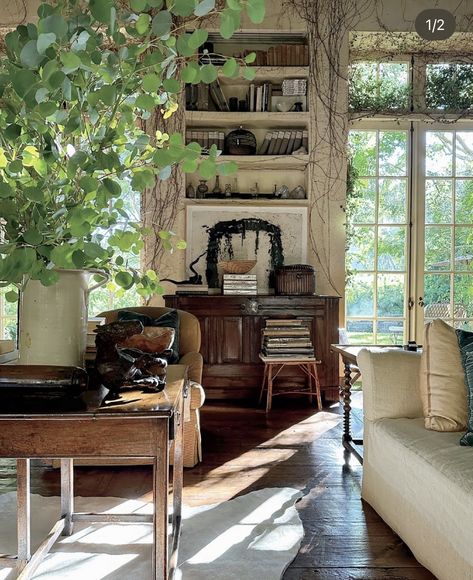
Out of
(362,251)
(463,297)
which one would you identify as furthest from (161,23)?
(463,297)

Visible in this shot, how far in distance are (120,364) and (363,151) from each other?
472cm

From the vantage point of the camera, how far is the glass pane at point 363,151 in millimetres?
5590

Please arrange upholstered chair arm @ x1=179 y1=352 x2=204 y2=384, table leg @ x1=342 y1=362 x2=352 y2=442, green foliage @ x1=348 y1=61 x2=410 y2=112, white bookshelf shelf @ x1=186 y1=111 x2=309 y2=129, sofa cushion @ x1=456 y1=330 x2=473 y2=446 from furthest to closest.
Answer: green foliage @ x1=348 y1=61 x2=410 y2=112 < white bookshelf shelf @ x1=186 y1=111 x2=309 y2=129 < table leg @ x1=342 y1=362 x2=352 y2=442 < upholstered chair arm @ x1=179 y1=352 x2=204 y2=384 < sofa cushion @ x1=456 y1=330 x2=473 y2=446

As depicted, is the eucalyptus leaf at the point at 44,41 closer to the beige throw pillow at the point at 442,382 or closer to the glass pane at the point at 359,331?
the beige throw pillow at the point at 442,382

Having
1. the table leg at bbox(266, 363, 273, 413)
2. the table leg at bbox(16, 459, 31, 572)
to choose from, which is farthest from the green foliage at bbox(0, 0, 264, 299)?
the table leg at bbox(266, 363, 273, 413)

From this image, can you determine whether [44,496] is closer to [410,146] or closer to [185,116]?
[185,116]

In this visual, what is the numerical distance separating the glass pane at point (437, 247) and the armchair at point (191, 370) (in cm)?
306

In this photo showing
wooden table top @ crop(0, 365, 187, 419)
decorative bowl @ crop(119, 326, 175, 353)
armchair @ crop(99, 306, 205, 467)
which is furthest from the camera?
armchair @ crop(99, 306, 205, 467)

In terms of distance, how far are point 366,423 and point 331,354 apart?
2305 millimetres

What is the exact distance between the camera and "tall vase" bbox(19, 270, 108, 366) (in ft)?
4.43

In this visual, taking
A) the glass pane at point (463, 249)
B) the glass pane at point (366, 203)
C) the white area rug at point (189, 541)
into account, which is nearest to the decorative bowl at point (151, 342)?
the white area rug at point (189, 541)

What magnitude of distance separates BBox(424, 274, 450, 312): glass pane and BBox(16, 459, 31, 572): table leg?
15.0 feet

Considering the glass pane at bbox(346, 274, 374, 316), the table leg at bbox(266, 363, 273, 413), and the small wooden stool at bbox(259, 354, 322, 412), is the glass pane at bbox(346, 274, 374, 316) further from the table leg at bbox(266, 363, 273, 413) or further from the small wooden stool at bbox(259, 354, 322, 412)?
the table leg at bbox(266, 363, 273, 413)

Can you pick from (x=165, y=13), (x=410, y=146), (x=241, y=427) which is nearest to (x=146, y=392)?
(x=165, y=13)
